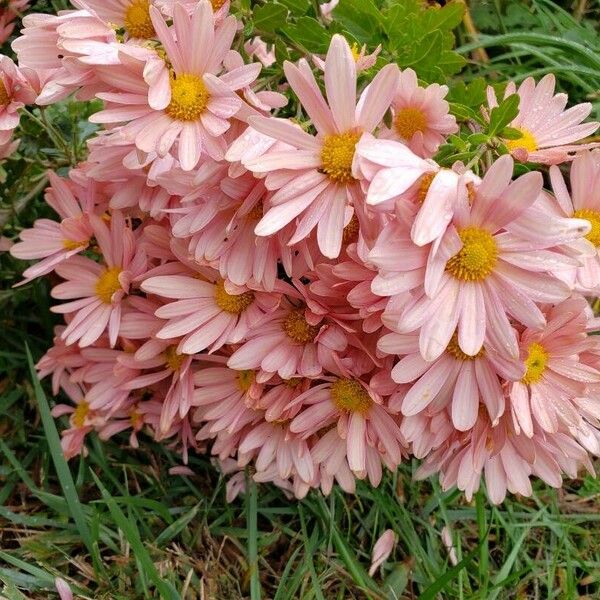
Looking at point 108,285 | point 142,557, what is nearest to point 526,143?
point 108,285

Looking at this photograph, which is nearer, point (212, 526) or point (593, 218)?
point (593, 218)

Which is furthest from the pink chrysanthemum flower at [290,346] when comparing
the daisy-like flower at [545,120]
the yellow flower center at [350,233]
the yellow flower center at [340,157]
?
the daisy-like flower at [545,120]

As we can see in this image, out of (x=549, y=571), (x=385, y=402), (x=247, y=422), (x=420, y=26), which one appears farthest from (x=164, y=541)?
(x=420, y=26)

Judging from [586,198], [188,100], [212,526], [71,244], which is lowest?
[212,526]

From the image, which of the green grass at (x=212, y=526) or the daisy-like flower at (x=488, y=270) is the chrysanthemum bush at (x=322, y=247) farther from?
the green grass at (x=212, y=526)

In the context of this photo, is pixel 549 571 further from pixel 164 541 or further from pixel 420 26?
pixel 420 26

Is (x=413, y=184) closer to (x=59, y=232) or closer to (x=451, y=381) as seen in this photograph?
(x=451, y=381)
